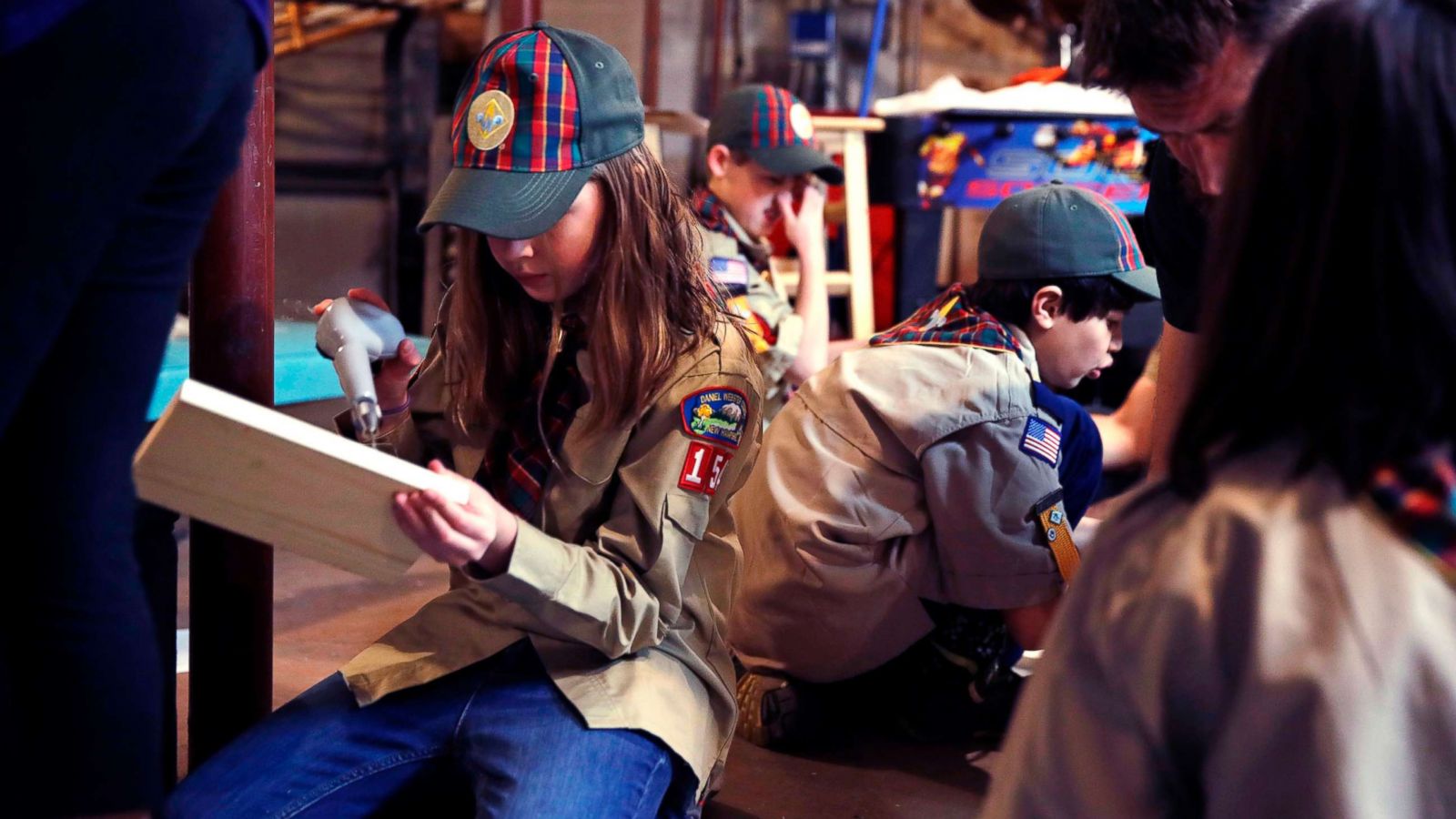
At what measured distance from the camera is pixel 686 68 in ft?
17.5

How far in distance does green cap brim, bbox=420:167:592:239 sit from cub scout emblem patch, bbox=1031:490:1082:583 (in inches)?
32.7

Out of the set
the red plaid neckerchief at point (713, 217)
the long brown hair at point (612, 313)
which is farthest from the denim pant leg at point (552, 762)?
the red plaid neckerchief at point (713, 217)

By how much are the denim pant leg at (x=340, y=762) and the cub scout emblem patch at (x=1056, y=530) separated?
2.71 ft

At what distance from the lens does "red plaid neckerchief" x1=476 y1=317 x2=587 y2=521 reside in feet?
4.91

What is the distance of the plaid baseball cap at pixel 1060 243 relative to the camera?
6.52 feet

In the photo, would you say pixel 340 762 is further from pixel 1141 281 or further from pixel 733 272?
pixel 733 272

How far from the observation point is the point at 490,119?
1417 millimetres

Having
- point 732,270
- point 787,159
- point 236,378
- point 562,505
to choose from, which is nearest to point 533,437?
point 562,505

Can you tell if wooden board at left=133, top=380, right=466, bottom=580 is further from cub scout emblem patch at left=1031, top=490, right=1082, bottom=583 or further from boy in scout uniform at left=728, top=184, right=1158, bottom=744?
cub scout emblem patch at left=1031, top=490, right=1082, bottom=583

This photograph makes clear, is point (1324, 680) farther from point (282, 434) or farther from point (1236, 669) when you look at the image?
point (282, 434)

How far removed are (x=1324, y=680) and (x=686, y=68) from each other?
4.94m

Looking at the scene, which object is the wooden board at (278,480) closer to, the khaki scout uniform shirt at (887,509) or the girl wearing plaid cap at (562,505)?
the girl wearing plaid cap at (562,505)

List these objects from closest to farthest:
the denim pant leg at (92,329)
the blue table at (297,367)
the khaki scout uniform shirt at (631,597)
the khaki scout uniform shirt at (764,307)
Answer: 1. the denim pant leg at (92,329)
2. the khaki scout uniform shirt at (631,597)
3. the blue table at (297,367)
4. the khaki scout uniform shirt at (764,307)

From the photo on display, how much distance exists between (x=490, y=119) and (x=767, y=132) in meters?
1.75
